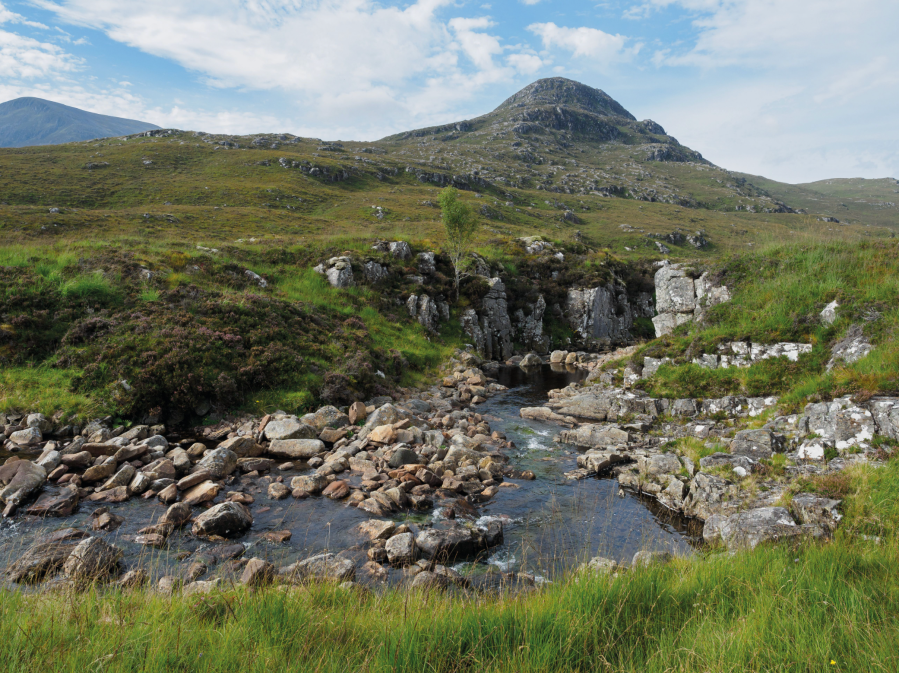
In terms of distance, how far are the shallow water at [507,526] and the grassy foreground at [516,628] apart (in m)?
3.47

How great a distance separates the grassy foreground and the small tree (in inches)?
1532

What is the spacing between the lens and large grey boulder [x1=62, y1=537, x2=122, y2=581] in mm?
7926

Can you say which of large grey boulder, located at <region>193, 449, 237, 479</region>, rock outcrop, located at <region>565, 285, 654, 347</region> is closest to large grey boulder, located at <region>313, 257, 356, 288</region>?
large grey boulder, located at <region>193, 449, 237, 479</region>

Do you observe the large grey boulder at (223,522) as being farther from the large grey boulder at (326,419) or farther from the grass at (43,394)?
the grass at (43,394)

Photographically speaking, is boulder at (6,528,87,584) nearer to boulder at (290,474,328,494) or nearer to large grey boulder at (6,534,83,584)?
large grey boulder at (6,534,83,584)

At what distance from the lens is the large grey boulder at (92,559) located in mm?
7926

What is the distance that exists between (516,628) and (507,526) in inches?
328

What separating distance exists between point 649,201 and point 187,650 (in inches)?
8080

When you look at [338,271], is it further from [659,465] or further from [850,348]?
[850,348]

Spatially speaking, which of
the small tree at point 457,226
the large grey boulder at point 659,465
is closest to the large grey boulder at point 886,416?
the large grey boulder at point 659,465

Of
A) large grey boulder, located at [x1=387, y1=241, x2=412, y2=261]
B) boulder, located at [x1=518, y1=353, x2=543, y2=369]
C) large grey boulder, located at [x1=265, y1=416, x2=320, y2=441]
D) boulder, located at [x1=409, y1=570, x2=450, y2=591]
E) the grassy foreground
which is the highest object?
large grey boulder, located at [x1=387, y1=241, x2=412, y2=261]

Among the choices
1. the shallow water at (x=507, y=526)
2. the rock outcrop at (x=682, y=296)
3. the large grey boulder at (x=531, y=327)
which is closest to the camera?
the shallow water at (x=507, y=526)

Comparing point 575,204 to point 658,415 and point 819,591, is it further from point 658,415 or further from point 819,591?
point 819,591

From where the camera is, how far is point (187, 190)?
303 feet
